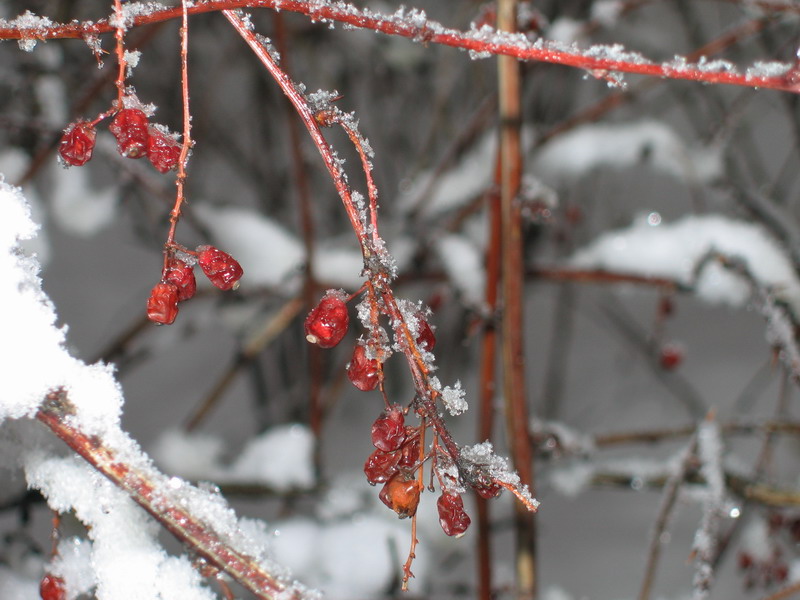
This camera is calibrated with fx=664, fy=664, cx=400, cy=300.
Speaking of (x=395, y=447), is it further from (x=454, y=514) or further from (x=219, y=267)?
(x=219, y=267)

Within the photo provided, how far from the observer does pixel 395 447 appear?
41 centimetres

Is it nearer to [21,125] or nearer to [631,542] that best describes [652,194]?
[631,542]

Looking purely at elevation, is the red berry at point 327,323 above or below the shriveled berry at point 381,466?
above

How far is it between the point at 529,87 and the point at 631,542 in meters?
1.41

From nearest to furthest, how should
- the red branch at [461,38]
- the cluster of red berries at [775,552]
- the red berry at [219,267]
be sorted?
the red branch at [461,38] → the red berry at [219,267] → the cluster of red berries at [775,552]

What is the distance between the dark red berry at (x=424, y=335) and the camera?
0.40 meters

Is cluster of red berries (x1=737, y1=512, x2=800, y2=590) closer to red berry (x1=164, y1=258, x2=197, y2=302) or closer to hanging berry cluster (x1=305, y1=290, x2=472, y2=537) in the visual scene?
hanging berry cluster (x1=305, y1=290, x2=472, y2=537)

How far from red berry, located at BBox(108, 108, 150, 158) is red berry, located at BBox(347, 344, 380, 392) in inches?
7.3

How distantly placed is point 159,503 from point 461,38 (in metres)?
0.31

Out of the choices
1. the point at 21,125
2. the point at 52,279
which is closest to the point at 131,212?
the point at 52,279

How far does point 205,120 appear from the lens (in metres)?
2.14

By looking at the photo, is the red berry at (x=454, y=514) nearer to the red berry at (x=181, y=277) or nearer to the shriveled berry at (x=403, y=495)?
the shriveled berry at (x=403, y=495)

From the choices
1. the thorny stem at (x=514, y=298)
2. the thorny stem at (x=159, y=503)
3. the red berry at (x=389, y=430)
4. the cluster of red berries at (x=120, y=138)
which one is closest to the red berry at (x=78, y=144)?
the cluster of red berries at (x=120, y=138)

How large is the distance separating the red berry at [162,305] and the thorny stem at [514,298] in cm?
46
